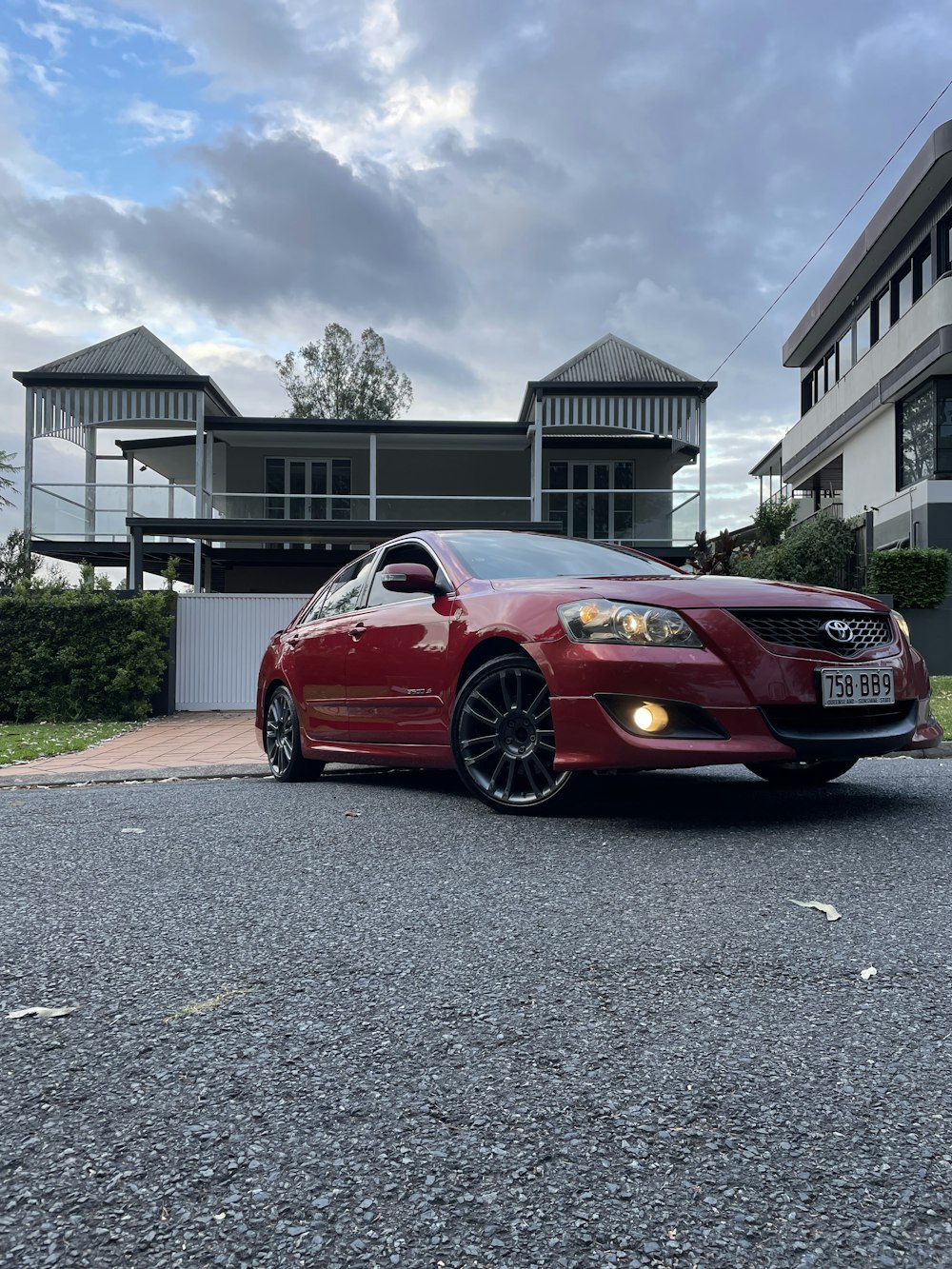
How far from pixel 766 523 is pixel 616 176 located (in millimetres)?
10195

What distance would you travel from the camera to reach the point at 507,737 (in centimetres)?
461

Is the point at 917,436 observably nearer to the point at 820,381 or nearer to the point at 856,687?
the point at 820,381

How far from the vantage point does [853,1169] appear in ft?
5.08

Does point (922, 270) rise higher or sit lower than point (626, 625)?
higher

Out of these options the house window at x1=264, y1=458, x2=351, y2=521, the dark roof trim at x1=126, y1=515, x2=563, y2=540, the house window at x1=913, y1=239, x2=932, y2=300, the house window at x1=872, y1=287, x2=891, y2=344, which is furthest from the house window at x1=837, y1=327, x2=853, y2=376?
the house window at x1=264, y1=458, x2=351, y2=521

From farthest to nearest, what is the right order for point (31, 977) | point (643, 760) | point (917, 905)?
point (643, 760), point (917, 905), point (31, 977)

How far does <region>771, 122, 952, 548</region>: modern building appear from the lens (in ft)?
63.1

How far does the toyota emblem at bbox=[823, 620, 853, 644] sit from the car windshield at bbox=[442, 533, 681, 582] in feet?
3.13

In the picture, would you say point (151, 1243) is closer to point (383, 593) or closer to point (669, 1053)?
point (669, 1053)

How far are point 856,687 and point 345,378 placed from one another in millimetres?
41445

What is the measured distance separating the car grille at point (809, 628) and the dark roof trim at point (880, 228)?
677 inches

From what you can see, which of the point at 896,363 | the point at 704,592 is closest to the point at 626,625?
the point at 704,592

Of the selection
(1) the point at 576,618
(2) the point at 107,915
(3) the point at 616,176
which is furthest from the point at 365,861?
(3) the point at 616,176

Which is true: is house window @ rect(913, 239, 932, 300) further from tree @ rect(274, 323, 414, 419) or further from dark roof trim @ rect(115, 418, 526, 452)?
tree @ rect(274, 323, 414, 419)
